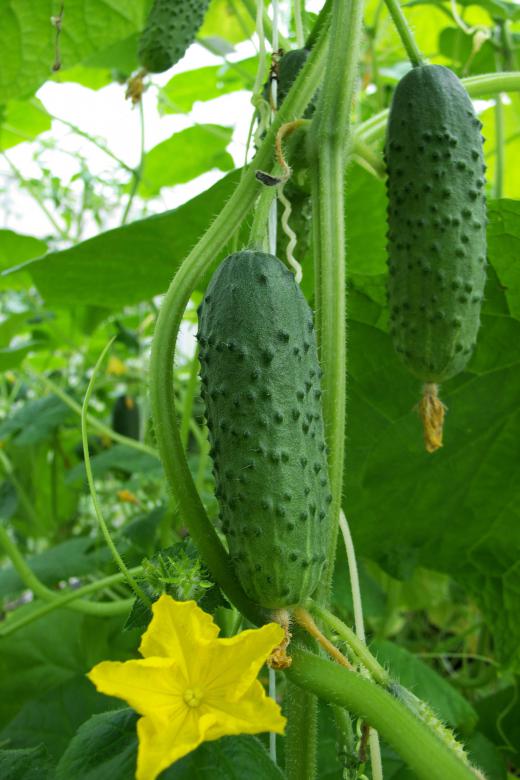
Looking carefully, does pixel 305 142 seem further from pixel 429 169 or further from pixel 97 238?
pixel 97 238

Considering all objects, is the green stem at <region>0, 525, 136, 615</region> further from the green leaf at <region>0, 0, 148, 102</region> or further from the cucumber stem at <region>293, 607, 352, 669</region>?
the green leaf at <region>0, 0, 148, 102</region>

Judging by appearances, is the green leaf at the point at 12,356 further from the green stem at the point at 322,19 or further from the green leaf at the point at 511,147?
the green leaf at the point at 511,147

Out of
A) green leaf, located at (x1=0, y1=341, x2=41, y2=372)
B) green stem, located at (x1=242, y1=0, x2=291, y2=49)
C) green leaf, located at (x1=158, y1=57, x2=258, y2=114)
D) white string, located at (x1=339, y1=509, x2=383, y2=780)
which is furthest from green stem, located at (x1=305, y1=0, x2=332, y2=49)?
green leaf, located at (x1=158, y1=57, x2=258, y2=114)

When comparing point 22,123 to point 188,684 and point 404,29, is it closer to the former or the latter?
point 404,29

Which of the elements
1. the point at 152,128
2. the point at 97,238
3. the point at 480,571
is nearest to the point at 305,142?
the point at 97,238

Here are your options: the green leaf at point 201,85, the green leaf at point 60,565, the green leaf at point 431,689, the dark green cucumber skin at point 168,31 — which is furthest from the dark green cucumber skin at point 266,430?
the green leaf at point 201,85

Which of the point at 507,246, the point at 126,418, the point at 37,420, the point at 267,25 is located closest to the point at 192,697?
the point at 507,246
